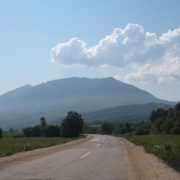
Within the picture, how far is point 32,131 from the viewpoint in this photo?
Answer: 153375 mm

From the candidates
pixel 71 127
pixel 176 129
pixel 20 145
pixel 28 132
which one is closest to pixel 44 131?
pixel 28 132

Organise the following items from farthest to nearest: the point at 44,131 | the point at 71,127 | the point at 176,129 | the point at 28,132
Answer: the point at 28,132, the point at 44,131, the point at 71,127, the point at 176,129

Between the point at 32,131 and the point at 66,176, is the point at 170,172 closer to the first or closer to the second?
the point at 66,176

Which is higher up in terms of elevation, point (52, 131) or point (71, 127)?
point (71, 127)

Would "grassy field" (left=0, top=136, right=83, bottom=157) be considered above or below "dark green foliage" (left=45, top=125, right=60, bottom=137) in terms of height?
below

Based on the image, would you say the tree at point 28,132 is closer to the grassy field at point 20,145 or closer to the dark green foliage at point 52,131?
the dark green foliage at point 52,131

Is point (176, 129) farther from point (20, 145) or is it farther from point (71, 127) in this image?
point (20, 145)

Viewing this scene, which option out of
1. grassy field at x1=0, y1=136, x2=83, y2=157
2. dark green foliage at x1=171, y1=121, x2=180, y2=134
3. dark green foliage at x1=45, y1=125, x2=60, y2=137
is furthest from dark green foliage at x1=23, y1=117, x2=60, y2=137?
grassy field at x1=0, y1=136, x2=83, y2=157

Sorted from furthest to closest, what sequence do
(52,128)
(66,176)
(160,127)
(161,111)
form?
(161,111), (52,128), (160,127), (66,176)

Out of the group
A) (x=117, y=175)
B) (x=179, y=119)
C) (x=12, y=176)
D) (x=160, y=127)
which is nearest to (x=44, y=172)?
(x=12, y=176)

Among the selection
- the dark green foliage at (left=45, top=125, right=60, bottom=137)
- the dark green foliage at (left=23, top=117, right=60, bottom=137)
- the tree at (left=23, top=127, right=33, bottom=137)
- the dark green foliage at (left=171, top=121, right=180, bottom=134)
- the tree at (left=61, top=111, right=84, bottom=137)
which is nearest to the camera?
the dark green foliage at (left=171, top=121, right=180, bottom=134)

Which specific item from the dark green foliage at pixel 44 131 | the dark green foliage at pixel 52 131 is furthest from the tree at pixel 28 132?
the dark green foliage at pixel 52 131

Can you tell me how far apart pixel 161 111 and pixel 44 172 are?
160 meters

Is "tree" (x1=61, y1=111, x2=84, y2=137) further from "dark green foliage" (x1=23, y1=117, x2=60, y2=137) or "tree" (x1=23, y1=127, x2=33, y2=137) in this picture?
"tree" (x1=23, y1=127, x2=33, y2=137)
